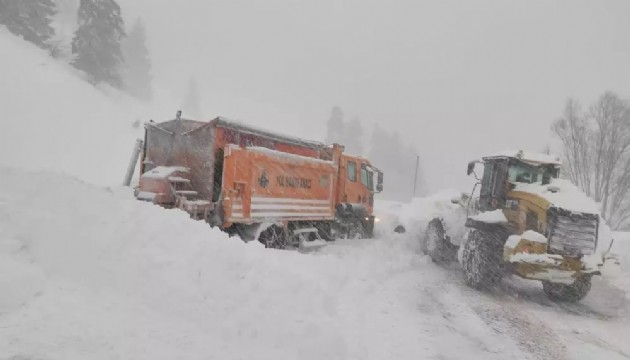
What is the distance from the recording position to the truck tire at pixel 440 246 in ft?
37.2

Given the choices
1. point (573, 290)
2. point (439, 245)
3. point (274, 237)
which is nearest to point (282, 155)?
point (274, 237)

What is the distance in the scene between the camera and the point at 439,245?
37.3ft

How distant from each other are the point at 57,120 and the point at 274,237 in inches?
913

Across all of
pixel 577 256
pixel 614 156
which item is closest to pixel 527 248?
pixel 577 256

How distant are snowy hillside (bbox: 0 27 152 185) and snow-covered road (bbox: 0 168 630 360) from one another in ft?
55.6

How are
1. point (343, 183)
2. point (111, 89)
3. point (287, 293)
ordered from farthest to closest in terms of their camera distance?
point (111, 89) → point (343, 183) → point (287, 293)

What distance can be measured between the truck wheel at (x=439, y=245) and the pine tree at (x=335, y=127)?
47335 millimetres

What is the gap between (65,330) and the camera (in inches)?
136

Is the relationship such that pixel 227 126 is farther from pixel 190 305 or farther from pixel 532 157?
pixel 532 157

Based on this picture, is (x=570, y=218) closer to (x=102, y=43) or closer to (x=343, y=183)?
(x=343, y=183)

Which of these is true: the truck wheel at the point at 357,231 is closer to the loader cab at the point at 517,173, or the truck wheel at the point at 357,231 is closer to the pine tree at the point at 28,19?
the loader cab at the point at 517,173

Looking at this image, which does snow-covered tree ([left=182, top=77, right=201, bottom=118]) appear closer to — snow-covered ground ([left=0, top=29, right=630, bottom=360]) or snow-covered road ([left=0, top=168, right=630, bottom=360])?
snow-covered ground ([left=0, top=29, right=630, bottom=360])

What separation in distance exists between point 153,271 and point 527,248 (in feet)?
22.4

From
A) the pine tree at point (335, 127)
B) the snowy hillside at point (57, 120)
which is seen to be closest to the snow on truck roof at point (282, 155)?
the snowy hillside at point (57, 120)
